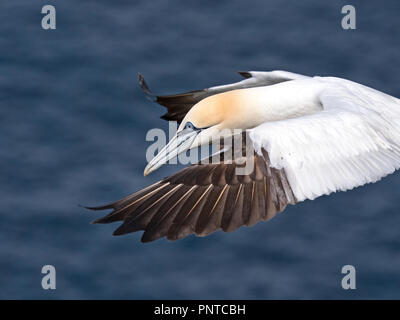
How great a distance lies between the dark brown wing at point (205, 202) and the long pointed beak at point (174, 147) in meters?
0.70

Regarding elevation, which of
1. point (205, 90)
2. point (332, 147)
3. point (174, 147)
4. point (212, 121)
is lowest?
point (332, 147)

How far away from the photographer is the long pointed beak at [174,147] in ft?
36.3

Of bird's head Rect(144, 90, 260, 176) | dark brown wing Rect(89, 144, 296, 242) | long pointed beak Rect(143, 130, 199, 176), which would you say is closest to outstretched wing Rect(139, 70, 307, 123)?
bird's head Rect(144, 90, 260, 176)

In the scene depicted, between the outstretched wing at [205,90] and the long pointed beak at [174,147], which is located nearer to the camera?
the long pointed beak at [174,147]

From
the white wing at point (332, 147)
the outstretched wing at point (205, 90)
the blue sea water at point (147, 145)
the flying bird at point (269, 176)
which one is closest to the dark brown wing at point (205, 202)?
the flying bird at point (269, 176)

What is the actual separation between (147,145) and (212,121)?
4.33 meters

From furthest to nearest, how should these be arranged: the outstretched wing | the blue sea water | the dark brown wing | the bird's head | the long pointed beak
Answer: the blue sea water < the outstretched wing < the bird's head < the long pointed beak < the dark brown wing

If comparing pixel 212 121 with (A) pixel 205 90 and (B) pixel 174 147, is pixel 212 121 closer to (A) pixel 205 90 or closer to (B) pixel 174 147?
(B) pixel 174 147

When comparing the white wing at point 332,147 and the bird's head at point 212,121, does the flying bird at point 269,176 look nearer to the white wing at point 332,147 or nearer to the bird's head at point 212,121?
the white wing at point 332,147

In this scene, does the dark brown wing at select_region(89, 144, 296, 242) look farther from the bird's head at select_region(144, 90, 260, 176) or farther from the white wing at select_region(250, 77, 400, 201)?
the bird's head at select_region(144, 90, 260, 176)

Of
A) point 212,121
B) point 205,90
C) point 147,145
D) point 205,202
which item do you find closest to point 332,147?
point 205,202

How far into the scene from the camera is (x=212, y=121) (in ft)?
38.1

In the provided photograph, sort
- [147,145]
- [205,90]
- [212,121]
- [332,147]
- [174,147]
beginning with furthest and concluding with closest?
[147,145], [205,90], [212,121], [174,147], [332,147]

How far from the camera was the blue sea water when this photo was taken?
14.3m
